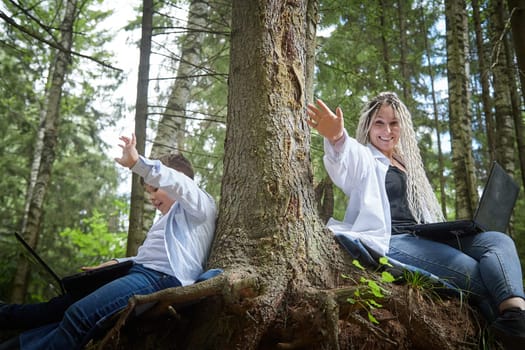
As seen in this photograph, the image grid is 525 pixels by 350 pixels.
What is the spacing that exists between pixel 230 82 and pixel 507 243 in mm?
2364

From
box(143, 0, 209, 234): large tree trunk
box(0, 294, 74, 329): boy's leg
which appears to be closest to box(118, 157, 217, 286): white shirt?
box(0, 294, 74, 329): boy's leg

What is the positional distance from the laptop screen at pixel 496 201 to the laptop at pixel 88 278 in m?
2.54

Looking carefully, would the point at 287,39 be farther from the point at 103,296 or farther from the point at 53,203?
the point at 53,203

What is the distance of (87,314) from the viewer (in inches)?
104

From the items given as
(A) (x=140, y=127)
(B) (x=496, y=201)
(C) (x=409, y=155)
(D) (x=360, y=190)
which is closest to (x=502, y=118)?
(C) (x=409, y=155)

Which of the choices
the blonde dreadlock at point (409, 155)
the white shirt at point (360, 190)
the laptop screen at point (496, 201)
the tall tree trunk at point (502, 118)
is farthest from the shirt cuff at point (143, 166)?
the tall tree trunk at point (502, 118)

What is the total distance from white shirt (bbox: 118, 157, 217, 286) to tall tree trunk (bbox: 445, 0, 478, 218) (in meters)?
4.28

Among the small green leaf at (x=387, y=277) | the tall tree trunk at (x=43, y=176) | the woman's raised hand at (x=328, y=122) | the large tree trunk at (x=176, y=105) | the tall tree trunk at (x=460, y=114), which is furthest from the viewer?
the tall tree trunk at (x=43, y=176)

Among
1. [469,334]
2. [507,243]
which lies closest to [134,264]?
[469,334]

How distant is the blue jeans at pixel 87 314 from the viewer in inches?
103

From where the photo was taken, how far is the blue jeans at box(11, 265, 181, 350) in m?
2.61

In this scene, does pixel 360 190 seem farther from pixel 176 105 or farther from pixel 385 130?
pixel 176 105

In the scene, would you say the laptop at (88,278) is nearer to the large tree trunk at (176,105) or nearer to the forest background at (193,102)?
the forest background at (193,102)

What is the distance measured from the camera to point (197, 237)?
3.14m
